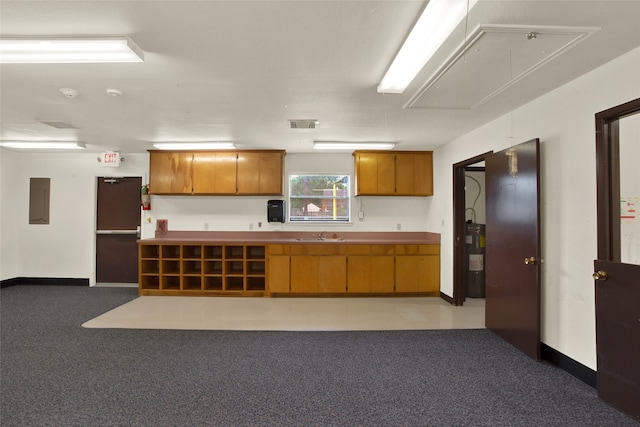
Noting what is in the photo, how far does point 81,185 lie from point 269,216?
3728mm

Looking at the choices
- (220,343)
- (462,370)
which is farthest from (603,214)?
(220,343)

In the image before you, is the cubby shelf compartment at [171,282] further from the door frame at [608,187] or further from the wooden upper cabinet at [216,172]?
the door frame at [608,187]

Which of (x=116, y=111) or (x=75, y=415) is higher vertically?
(x=116, y=111)

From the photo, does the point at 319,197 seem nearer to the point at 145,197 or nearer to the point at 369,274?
the point at 369,274

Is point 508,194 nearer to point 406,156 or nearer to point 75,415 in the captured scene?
point 406,156

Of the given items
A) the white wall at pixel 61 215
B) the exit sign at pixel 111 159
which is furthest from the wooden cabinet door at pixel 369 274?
the exit sign at pixel 111 159

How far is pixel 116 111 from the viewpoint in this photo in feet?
11.2

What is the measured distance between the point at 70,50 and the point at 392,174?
4.44 meters

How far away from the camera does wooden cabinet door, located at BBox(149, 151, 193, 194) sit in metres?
5.29

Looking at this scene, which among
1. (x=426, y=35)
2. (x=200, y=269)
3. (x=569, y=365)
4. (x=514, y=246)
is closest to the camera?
(x=426, y=35)

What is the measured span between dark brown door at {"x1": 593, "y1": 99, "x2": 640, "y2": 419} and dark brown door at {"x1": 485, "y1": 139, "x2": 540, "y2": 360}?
533 millimetres

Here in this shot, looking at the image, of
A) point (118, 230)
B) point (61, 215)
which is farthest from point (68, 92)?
point (61, 215)

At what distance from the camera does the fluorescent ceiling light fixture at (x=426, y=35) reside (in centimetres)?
161

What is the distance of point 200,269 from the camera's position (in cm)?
535
